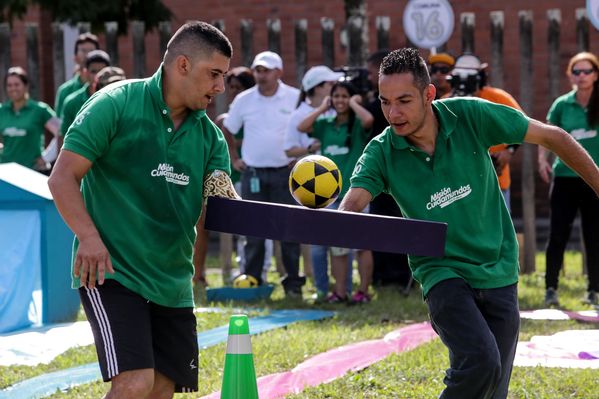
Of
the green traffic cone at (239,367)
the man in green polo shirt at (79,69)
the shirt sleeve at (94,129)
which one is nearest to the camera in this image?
the shirt sleeve at (94,129)

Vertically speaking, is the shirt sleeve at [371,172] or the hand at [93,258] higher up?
the shirt sleeve at [371,172]

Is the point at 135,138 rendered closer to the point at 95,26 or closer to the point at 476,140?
the point at 476,140

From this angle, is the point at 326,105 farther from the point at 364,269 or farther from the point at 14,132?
the point at 14,132

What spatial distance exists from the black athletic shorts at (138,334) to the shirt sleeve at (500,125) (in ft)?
5.72

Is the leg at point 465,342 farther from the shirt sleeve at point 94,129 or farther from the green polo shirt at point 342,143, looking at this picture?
the green polo shirt at point 342,143

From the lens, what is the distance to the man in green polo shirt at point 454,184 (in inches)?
215

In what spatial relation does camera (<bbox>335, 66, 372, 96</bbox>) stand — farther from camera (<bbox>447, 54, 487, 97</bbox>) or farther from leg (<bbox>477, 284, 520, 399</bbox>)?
leg (<bbox>477, 284, 520, 399</bbox>)

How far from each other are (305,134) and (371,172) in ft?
20.8

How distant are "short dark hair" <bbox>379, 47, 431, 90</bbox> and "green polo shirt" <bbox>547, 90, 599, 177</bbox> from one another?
5.64 metres

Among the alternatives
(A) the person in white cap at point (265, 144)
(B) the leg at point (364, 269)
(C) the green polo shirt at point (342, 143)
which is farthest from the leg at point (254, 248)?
(B) the leg at point (364, 269)

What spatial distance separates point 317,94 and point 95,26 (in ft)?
25.7

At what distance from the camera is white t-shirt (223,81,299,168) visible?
40.1 feet

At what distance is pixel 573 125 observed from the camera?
Answer: 11.2m

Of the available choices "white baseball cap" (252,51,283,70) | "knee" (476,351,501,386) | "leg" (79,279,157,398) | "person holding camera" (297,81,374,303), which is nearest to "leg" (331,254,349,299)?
"person holding camera" (297,81,374,303)
